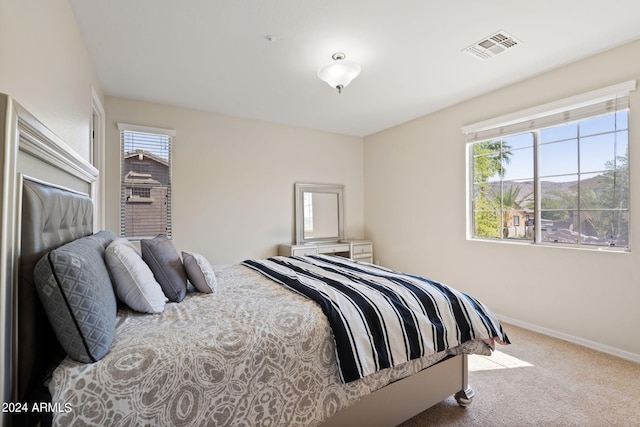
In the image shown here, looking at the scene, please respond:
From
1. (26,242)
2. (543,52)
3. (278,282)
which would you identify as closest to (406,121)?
(543,52)

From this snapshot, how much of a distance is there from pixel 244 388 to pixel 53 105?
1802mm

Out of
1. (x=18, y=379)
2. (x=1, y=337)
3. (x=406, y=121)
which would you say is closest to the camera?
(x=1, y=337)

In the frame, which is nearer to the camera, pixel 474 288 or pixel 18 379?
pixel 18 379

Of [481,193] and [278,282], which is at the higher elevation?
[481,193]

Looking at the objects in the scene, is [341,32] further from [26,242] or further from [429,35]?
[26,242]

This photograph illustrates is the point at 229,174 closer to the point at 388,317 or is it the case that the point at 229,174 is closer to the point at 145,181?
the point at 145,181

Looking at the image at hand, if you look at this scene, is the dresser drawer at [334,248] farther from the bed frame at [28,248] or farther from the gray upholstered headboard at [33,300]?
the gray upholstered headboard at [33,300]

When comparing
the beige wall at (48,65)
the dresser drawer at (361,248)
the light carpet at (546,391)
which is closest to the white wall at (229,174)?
the dresser drawer at (361,248)

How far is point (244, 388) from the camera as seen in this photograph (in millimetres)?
1148

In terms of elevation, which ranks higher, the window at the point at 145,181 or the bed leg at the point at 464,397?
the window at the point at 145,181

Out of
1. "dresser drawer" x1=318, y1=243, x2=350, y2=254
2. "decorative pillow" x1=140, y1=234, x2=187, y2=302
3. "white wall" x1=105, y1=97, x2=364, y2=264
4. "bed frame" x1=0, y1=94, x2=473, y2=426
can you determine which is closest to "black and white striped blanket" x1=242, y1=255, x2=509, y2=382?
"bed frame" x1=0, y1=94, x2=473, y2=426

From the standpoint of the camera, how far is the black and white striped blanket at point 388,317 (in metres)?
1.38

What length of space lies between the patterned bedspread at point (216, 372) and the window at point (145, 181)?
2401 millimetres

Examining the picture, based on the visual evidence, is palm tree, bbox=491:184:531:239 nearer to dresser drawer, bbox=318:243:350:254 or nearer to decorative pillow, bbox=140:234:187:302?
dresser drawer, bbox=318:243:350:254
